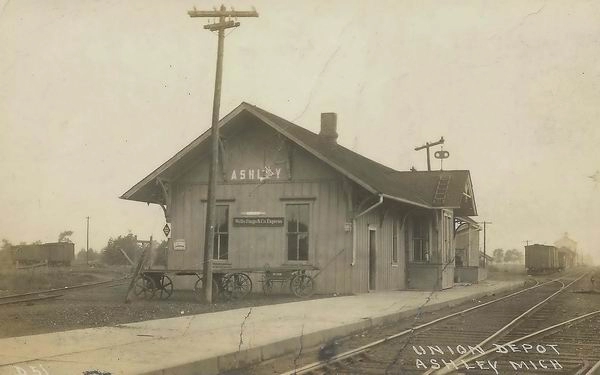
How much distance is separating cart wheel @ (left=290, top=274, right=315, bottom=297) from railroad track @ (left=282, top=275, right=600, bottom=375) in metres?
5.56

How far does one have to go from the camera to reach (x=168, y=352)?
7582 mm

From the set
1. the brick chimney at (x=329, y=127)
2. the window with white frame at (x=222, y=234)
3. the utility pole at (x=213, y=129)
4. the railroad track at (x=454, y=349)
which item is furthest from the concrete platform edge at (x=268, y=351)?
the brick chimney at (x=329, y=127)

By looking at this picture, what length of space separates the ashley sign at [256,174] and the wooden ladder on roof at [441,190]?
22.2 ft

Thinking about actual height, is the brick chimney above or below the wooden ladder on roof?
above

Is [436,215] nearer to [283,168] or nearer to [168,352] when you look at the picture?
[283,168]

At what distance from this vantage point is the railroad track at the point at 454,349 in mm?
7500

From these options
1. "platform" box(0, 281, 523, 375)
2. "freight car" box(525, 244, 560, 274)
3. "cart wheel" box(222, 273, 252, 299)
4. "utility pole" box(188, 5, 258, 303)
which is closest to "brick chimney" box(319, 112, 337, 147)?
"cart wheel" box(222, 273, 252, 299)

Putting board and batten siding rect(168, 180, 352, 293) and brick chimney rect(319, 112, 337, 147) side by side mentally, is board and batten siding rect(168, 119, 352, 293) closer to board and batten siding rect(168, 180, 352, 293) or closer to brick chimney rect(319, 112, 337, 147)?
board and batten siding rect(168, 180, 352, 293)

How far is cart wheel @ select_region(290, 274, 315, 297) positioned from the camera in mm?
18688

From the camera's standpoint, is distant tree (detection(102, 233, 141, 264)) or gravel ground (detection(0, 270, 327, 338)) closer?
gravel ground (detection(0, 270, 327, 338))

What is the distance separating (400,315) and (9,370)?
327 inches

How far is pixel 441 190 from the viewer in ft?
81.4

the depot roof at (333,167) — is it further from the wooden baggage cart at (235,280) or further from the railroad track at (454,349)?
the railroad track at (454,349)

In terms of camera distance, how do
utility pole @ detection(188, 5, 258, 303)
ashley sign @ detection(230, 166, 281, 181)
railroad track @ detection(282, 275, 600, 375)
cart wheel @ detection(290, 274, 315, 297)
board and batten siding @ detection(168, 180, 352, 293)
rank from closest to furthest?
railroad track @ detection(282, 275, 600, 375)
utility pole @ detection(188, 5, 258, 303)
cart wheel @ detection(290, 274, 315, 297)
board and batten siding @ detection(168, 180, 352, 293)
ashley sign @ detection(230, 166, 281, 181)
